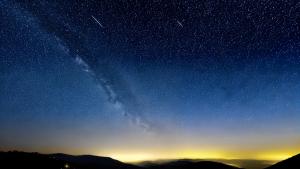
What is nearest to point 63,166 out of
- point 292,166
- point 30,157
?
point 30,157

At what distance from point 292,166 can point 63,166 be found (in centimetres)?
17360

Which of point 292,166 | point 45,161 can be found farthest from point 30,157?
point 292,166

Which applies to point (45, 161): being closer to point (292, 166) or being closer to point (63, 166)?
point (63, 166)

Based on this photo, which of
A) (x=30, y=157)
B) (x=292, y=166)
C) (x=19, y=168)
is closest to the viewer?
(x=19, y=168)

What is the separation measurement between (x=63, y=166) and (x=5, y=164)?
18.9m

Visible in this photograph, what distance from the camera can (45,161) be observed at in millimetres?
105312

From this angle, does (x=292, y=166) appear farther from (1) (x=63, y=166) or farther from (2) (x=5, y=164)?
(2) (x=5, y=164)

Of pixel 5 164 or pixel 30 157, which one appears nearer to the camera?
pixel 5 164

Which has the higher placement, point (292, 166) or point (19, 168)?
point (292, 166)

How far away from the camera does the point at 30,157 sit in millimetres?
113312

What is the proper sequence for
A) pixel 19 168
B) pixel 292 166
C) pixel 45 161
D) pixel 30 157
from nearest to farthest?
1. pixel 19 168
2. pixel 45 161
3. pixel 30 157
4. pixel 292 166

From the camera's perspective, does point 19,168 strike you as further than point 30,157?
No

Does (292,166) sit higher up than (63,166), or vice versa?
(292,166)

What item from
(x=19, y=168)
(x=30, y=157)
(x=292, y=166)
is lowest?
(x=19, y=168)
